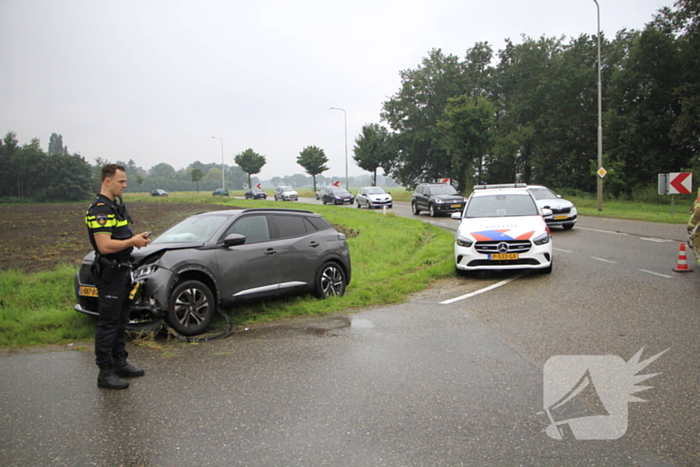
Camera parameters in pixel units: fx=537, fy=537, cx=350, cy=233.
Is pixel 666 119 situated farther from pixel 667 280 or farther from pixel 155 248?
pixel 155 248

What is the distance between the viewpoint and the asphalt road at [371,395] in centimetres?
344

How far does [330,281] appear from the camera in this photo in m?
8.43

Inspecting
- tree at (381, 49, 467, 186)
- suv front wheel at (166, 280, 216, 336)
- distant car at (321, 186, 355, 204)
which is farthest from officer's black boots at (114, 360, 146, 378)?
tree at (381, 49, 467, 186)

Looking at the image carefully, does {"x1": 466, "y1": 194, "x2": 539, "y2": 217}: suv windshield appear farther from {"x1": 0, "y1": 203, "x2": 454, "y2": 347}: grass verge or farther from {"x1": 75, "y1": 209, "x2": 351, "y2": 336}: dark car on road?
{"x1": 75, "y1": 209, "x2": 351, "y2": 336}: dark car on road

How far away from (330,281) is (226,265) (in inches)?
80.0

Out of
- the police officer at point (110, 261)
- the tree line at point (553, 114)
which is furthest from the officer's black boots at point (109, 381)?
the tree line at point (553, 114)

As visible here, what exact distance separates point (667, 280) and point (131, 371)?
8511mm

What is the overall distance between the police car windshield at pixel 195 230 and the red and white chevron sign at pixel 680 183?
17997 millimetres

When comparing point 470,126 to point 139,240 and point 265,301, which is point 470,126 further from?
point 139,240

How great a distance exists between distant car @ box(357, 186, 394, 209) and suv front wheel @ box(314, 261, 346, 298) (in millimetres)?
26669

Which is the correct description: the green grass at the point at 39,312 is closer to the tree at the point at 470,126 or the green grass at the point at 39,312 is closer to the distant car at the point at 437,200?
the distant car at the point at 437,200

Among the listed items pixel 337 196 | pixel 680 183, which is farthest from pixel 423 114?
pixel 680 183

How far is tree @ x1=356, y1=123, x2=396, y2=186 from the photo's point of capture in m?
65.9

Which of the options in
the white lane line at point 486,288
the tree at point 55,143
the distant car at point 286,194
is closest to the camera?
the white lane line at point 486,288
